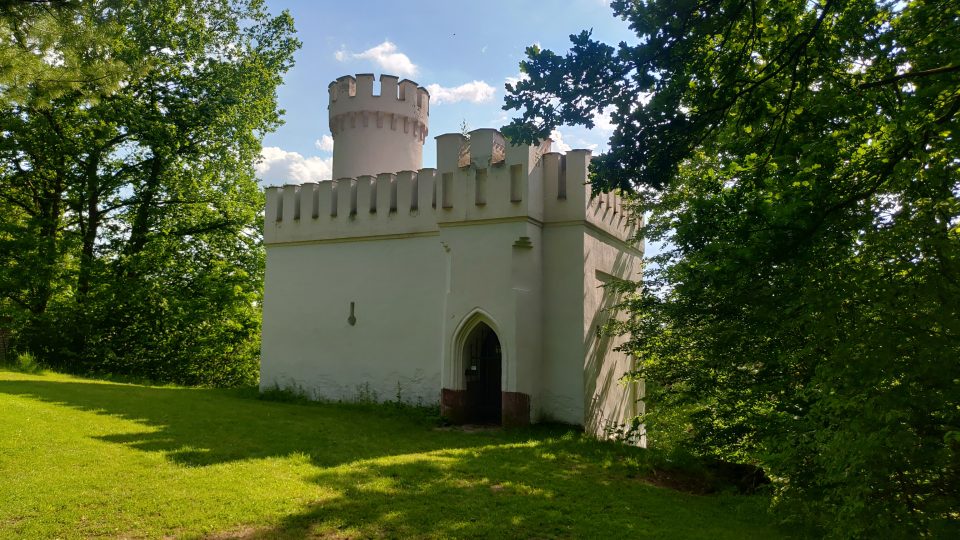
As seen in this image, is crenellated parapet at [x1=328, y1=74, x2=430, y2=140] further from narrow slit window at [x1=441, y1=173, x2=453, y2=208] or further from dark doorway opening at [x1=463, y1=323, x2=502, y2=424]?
dark doorway opening at [x1=463, y1=323, x2=502, y2=424]

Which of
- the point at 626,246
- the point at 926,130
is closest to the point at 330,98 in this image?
the point at 626,246

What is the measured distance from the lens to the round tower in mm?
16500

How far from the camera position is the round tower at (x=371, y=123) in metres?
16.5

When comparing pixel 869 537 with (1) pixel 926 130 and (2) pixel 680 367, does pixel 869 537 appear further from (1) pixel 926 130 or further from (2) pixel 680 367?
(2) pixel 680 367

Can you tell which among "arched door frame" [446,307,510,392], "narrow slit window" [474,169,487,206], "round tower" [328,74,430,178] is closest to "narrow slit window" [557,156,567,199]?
"narrow slit window" [474,169,487,206]

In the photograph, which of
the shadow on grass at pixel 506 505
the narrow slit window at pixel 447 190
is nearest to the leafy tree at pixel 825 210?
the shadow on grass at pixel 506 505

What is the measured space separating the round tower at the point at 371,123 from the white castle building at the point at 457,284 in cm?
10

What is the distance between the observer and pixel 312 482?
267 inches

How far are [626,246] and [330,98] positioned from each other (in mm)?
9742

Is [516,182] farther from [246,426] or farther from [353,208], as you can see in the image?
[246,426]

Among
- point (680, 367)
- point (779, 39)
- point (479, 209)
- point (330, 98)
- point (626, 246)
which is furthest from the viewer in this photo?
point (330, 98)

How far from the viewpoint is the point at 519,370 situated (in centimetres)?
1141

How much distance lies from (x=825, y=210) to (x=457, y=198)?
8.66 metres

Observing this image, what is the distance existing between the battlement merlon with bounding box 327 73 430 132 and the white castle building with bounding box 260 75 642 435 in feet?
0.23
